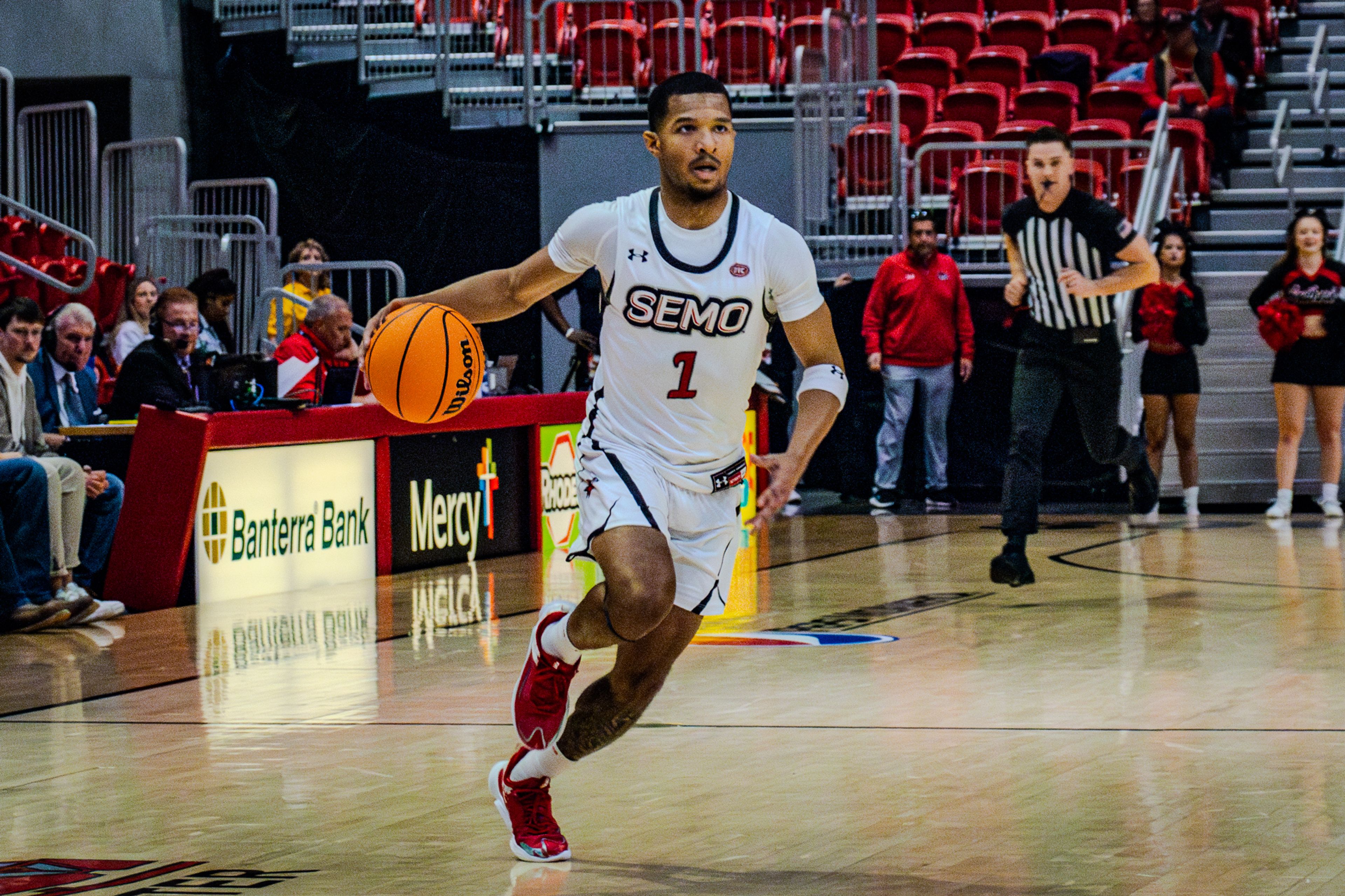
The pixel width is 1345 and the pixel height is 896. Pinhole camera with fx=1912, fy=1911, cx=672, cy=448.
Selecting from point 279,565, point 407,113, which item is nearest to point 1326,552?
point 279,565

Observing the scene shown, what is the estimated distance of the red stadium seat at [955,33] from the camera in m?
19.2

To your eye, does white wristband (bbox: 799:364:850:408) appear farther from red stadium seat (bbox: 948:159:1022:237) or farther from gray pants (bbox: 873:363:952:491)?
red stadium seat (bbox: 948:159:1022:237)

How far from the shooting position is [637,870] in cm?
467

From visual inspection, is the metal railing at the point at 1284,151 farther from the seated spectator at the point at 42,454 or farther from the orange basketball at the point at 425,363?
the orange basketball at the point at 425,363

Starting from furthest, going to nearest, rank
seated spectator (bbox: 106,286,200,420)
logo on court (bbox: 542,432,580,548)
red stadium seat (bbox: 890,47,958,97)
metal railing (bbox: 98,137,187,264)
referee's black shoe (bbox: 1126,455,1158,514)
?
red stadium seat (bbox: 890,47,958,97), metal railing (bbox: 98,137,187,264), logo on court (bbox: 542,432,580,548), referee's black shoe (bbox: 1126,455,1158,514), seated spectator (bbox: 106,286,200,420)

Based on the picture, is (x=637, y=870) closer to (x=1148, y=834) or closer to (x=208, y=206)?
(x=1148, y=834)

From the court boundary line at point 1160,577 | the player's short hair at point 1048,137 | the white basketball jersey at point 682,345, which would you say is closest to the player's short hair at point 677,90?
the white basketball jersey at point 682,345

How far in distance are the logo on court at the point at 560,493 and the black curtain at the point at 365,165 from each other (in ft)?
11.0

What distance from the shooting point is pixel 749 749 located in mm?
6172

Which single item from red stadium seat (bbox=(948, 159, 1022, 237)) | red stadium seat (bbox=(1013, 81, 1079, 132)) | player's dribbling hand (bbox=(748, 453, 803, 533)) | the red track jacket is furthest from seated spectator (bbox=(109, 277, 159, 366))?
player's dribbling hand (bbox=(748, 453, 803, 533))

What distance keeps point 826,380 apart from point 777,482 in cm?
53

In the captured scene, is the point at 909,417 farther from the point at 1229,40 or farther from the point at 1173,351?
the point at 1229,40

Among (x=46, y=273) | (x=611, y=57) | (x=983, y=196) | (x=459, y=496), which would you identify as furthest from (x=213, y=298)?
(x=983, y=196)

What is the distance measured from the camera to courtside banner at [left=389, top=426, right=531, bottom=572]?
11812 mm
